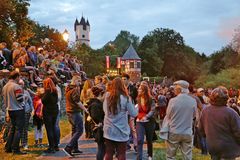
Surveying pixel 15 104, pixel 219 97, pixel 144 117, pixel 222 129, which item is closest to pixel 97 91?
pixel 144 117

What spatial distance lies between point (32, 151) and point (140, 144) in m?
3.15

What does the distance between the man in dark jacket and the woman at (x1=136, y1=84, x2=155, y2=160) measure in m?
2.79

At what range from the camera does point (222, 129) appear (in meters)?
6.38

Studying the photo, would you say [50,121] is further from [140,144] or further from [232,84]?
[232,84]

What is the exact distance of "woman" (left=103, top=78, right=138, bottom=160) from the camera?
6.96 meters

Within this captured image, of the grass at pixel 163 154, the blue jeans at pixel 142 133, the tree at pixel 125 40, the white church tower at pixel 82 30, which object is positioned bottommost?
the grass at pixel 163 154

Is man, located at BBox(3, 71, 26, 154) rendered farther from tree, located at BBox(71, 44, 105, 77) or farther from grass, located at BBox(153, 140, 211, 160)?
tree, located at BBox(71, 44, 105, 77)

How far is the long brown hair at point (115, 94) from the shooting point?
6934 millimetres

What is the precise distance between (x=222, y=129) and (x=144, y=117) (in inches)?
121

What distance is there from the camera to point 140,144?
9.27m

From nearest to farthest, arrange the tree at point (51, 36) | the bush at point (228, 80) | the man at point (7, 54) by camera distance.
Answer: the man at point (7, 54), the bush at point (228, 80), the tree at point (51, 36)

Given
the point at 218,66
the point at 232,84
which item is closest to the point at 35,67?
the point at 232,84

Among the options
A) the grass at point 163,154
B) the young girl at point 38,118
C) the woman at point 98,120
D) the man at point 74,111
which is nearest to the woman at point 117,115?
the woman at point 98,120

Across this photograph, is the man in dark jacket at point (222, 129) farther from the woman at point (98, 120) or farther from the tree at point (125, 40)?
the tree at point (125, 40)
